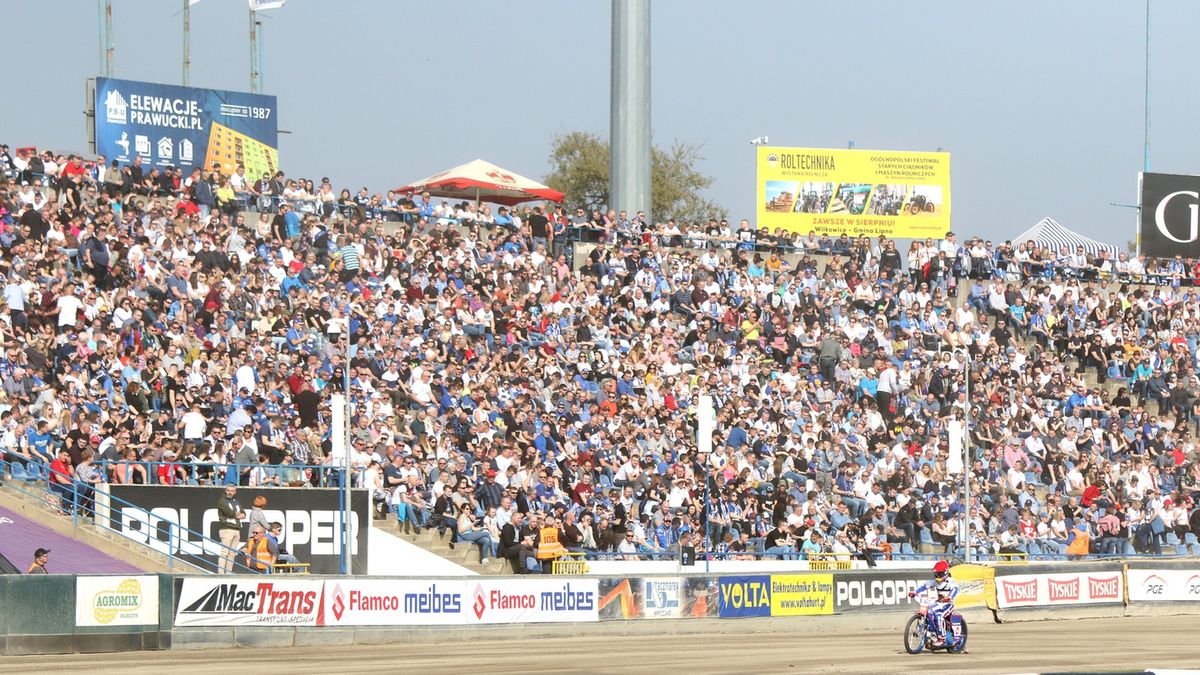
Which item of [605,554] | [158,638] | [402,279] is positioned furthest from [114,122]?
[158,638]

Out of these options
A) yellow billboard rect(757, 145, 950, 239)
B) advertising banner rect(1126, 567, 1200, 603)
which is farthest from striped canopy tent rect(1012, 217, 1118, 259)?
advertising banner rect(1126, 567, 1200, 603)

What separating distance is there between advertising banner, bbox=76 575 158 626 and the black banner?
3.34 metres

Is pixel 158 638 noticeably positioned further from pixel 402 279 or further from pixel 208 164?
pixel 208 164

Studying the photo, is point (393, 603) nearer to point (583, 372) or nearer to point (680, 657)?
point (680, 657)

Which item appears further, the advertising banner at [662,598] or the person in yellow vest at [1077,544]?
the person in yellow vest at [1077,544]

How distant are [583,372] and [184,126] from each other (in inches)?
935

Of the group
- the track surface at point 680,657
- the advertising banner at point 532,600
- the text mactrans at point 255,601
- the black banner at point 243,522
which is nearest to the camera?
the track surface at point 680,657

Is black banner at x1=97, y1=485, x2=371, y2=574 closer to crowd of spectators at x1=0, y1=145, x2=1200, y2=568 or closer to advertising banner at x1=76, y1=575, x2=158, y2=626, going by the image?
crowd of spectators at x1=0, y1=145, x2=1200, y2=568

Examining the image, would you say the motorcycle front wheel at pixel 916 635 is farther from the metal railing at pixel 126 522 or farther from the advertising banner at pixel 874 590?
the metal railing at pixel 126 522

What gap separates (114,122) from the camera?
52.6 meters

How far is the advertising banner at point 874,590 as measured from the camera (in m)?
30.2

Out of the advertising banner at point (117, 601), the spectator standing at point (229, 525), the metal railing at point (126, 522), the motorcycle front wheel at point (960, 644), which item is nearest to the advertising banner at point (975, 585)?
the motorcycle front wheel at point (960, 644)

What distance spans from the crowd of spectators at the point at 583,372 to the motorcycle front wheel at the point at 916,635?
709cm

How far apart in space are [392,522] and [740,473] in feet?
22.4
